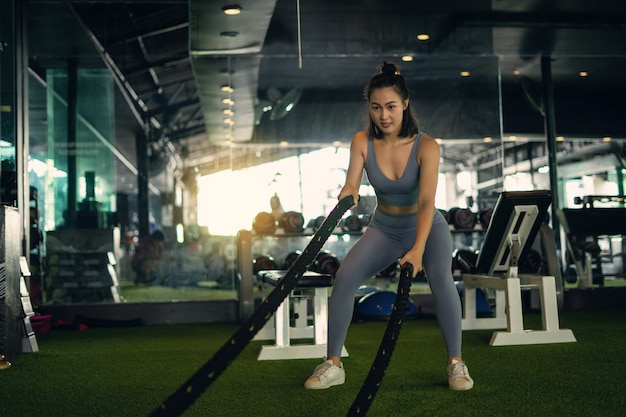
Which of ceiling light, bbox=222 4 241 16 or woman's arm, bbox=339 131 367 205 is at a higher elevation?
ceiling light, bbox=222 4 241 16

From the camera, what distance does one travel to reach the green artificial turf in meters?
2.22

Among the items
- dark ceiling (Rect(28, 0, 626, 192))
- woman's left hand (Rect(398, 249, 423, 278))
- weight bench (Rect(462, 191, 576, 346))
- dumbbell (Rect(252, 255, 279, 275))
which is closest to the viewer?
woman's left hand (Rect(398, 249, 423, 278))

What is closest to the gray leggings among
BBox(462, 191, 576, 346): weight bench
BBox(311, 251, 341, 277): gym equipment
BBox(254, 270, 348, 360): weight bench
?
BBox(254, 270, 348, 360): weight bench

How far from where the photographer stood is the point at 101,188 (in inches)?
234

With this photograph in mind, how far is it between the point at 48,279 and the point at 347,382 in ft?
11.9

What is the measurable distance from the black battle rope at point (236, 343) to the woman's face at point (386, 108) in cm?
38

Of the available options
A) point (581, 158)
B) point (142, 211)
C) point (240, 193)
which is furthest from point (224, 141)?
point (581, 158)

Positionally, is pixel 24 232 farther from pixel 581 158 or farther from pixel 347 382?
pixel 581 158

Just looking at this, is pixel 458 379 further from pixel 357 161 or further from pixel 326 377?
pixel 357 161

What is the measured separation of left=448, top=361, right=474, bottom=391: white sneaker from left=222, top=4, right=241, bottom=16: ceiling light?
3.35m

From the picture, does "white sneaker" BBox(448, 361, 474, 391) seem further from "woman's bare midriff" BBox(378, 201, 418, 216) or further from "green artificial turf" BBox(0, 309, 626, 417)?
"woman's bare midriff" BBox(378, 201, 418, 216)

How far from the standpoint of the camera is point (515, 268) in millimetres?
3879

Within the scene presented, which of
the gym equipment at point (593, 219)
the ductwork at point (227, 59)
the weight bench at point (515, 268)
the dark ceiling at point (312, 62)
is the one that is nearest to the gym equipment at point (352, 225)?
the dark ceiling at point (312, 62)

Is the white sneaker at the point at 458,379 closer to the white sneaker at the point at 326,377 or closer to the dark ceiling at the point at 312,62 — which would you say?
the white sneaker at the point at 326,377
